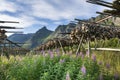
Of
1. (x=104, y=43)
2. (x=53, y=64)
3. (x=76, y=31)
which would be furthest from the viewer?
(x=104, y=43)

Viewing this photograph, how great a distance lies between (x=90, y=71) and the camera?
10703 millimetres

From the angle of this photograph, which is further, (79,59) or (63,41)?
(63,41)

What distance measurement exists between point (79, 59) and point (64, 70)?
781 mm

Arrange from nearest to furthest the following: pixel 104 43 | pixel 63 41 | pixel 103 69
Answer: pixel 103 69, pixel 104 43, pixel 63 41

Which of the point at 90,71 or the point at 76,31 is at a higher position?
the point at 76,31

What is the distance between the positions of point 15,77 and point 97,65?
329 cm

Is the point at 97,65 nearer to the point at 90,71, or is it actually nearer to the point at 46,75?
the point at 90,71

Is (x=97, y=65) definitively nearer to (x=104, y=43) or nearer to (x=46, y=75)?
(x=46, y=75)

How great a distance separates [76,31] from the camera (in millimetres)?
16531

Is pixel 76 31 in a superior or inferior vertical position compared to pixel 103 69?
superior

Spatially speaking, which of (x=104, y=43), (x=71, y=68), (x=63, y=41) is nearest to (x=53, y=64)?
(x=71, y=68)

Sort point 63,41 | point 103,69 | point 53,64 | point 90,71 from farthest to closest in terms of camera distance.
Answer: point 63,41, point 53,64, point 103,69, point 90,71

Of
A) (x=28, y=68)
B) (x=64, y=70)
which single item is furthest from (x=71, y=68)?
(x=28, y=68)

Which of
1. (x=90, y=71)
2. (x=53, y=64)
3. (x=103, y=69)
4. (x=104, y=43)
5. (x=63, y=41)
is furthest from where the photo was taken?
(x=63, y=41)
